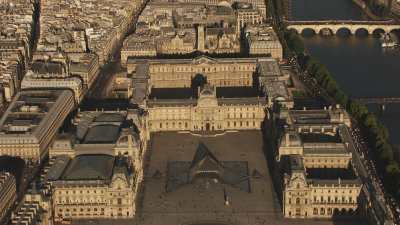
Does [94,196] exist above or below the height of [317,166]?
below

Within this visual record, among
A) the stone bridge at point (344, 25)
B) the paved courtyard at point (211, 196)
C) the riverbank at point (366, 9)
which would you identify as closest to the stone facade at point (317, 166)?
the paved courtyard at point (211, 196)

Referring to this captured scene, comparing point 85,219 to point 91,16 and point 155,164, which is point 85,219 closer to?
point 155,164

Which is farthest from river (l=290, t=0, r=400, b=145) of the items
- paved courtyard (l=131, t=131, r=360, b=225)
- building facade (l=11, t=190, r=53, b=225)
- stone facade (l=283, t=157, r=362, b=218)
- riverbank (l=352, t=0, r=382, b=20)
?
building facade (l=11, t=190, r=53, b=225)

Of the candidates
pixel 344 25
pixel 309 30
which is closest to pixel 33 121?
pixel 309 30

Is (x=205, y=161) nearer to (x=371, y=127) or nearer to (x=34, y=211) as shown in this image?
(x=34, y=211)

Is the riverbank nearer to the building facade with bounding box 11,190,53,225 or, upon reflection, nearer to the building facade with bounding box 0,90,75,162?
the building facade with bounding box 0,90,75,162
